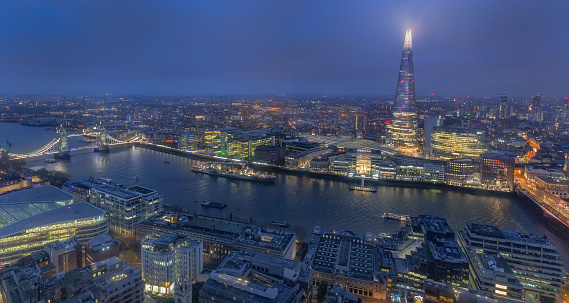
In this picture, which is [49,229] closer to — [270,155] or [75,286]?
[75,286]

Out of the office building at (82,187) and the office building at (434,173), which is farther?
the office building at (434,173)

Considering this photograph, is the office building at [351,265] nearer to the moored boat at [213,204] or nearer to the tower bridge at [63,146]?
the moored boat at [213,204]

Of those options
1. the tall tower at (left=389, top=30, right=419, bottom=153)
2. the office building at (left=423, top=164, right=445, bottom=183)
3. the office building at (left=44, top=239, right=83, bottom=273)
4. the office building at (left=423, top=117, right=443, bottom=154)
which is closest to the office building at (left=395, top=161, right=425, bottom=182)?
the office building at (left=423, top=164, right=445, bottom=183)

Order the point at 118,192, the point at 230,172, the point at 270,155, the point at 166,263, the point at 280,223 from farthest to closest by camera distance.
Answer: the point at 270,155 < the point at 230,172 < the point at 118,192 < the point at 280,223 < the point at 166,263

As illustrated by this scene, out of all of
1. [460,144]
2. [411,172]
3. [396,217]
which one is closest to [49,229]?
[396,217]

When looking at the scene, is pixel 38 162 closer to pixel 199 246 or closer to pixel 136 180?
pixel 136 180

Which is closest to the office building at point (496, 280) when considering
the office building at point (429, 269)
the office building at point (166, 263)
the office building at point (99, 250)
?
the office building at point (429, 269)

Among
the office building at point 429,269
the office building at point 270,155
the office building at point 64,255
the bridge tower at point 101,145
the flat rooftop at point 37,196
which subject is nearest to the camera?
the office building at point 429,269
